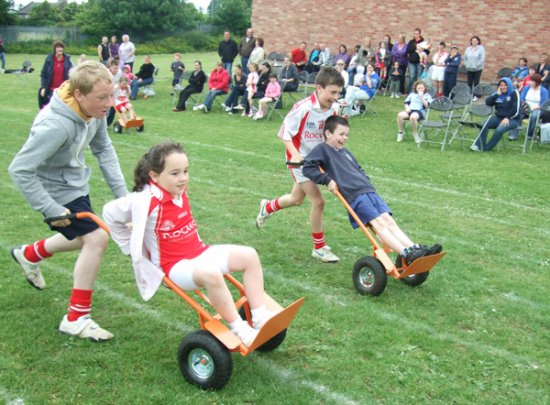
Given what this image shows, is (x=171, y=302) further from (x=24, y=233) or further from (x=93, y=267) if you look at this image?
(x=24, y=233)

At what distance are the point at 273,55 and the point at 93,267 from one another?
18.6m

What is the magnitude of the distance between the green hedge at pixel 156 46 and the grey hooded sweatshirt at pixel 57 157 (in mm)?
39073

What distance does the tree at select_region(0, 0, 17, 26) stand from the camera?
44.3 metres

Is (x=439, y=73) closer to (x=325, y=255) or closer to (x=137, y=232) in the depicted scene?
(x=325, y=255)

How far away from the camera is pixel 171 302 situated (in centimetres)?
472

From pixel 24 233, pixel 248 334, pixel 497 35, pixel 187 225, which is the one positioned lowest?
pixel 24 233

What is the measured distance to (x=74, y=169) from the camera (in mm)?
4027

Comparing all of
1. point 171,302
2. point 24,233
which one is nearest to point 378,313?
point 171,302

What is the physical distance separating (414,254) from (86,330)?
2629 millimetres

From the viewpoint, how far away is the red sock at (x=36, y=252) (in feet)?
14.5

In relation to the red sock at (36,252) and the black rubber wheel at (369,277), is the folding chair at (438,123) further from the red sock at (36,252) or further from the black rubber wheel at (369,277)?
the red sock at (36,252)

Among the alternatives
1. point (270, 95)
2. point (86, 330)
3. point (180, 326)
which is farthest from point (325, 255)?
point (270, 95)

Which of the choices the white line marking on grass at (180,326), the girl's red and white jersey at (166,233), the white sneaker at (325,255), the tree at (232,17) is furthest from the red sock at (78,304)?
the tree at (232,17)

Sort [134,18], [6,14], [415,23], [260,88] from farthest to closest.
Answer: [134,18]
[6,14]
[415,23]
[260,88]
